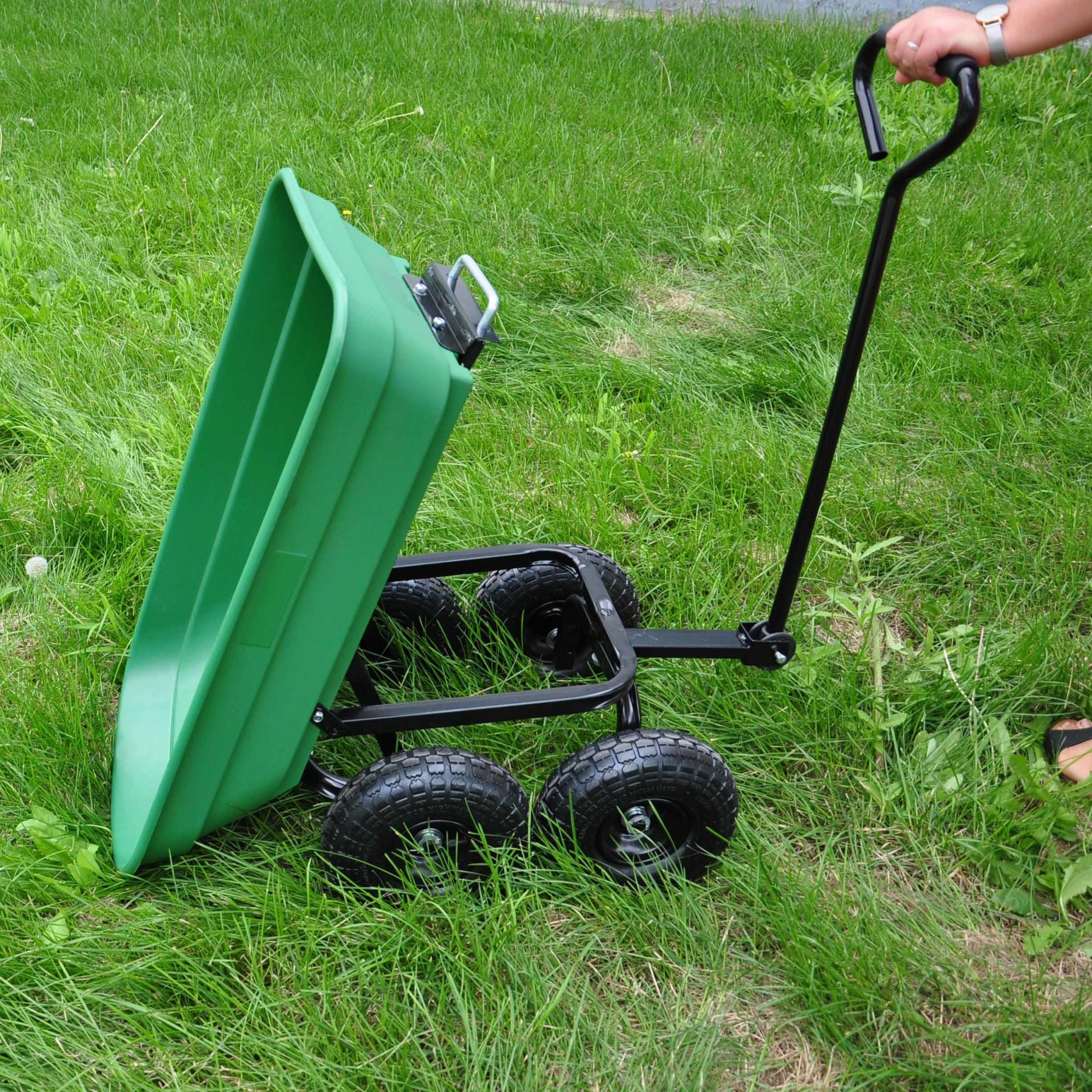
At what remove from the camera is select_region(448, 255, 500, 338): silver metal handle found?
4.42 ft

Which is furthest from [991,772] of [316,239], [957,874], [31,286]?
[31,286]

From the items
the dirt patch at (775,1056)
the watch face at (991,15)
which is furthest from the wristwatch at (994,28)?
the dirt patch at (775,1056)

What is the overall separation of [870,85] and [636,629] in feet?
3.03

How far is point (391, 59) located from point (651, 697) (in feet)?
13.6

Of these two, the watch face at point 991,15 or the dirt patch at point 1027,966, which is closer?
the watch face at point 991,15

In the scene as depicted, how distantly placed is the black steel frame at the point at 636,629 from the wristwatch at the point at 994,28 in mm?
80

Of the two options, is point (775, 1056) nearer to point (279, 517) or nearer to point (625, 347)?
point (279, 517)

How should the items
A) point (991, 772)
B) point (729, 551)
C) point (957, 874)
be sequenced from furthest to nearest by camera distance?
point (729, 551)
point (991, 772)
point (957, 874)

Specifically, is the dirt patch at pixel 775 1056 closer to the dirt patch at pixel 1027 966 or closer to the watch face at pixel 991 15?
the dirt patch at pixel 1027 966

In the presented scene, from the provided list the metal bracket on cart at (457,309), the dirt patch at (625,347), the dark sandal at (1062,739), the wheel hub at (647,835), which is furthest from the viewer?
the dirt patch at (625,347)

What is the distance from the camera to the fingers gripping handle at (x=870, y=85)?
52.0 inches

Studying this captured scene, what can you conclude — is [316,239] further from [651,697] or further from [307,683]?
[651,697]

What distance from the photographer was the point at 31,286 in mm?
3223

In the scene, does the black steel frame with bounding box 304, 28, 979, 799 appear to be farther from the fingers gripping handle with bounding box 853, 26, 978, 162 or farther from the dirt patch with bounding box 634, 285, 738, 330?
the dirt patch with bounding box 634, 285, 738, 330
